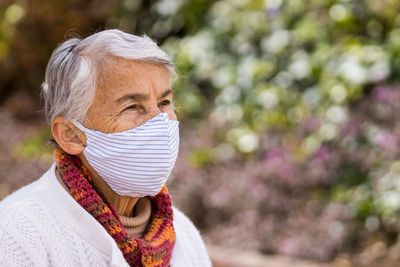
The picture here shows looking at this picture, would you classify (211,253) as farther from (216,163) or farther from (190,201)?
(216,163)

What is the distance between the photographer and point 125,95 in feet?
6.04

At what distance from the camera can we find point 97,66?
6.04ft

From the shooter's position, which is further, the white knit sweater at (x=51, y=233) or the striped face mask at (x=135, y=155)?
the striped face mask at (x=135, y=155)

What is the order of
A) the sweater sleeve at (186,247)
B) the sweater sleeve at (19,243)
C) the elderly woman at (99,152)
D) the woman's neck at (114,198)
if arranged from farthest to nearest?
the sweater sleeve at (186,247)
the woman's neck at (114,198)
the elderly woman at (99,152)
the sweater sleeve at (19,243)

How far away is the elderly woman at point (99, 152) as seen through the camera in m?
1.82

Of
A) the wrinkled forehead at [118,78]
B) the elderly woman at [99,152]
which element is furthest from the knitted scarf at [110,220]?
the wrinkled forehead at [118,78]

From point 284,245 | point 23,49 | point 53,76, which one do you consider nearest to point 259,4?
point 284,245

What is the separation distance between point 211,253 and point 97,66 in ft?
9.75

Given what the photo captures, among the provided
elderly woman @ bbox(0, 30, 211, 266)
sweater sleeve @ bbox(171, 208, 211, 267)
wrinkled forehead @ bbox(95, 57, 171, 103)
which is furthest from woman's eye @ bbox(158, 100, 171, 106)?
sweater sleeve @ bbox(171, 208, 211, 267)

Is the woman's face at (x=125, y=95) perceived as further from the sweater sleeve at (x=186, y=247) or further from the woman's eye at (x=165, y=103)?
the sweater sleeve at (x=186, y=247)

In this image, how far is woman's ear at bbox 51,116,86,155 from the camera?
6.27ft

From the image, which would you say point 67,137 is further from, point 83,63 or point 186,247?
point 186,247

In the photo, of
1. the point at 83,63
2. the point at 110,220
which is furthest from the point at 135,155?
the point at 83,63

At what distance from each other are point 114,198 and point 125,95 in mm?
366
